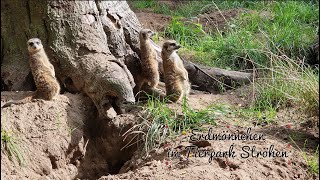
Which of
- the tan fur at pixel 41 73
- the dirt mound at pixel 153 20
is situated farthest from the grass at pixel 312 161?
the dirt mound at pixel 153 20

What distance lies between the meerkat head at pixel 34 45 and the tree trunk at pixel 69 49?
224 mm

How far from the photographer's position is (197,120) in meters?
4.18

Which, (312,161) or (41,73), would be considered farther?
(41,73)

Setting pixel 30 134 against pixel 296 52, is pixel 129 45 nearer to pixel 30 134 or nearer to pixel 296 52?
pixel 30 134

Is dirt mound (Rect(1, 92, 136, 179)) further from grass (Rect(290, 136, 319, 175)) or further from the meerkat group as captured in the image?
grass (Rect(290, 136, 319, 175))

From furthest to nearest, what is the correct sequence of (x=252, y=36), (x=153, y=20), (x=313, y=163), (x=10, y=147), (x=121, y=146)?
(x=153, y=20) → (x=252, y=36) → (x=121, y=146) → (x=10, y=147) → (x=313, y=163)

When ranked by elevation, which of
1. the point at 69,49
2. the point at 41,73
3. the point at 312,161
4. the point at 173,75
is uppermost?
the point at 69,49

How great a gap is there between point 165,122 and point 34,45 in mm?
1246

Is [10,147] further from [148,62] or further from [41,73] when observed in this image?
[148,62]

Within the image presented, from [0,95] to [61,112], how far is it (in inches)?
22.4

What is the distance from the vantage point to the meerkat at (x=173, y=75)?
4.62m

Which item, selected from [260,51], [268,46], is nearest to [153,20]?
[268,46]

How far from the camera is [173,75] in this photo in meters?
4.72

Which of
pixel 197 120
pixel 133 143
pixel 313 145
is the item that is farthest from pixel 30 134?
pixel 313 145
